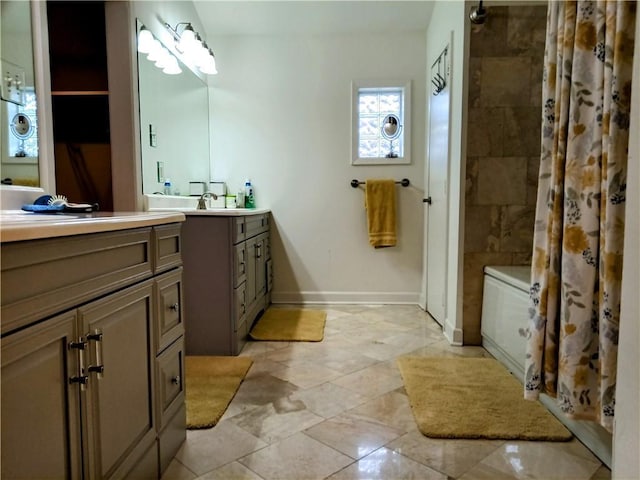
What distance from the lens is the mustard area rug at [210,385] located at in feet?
5.35

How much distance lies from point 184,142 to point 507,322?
2353mm

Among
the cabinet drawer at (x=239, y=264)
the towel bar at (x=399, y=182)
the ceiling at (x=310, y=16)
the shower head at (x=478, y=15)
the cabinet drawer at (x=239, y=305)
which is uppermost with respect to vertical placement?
the ceiling at (x=310, y=16)

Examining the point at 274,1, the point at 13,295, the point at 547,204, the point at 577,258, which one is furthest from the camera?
the point at 274,1

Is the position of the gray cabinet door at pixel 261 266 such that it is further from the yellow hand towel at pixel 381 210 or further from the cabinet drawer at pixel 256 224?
the yellow hand towel at pixel 381 210

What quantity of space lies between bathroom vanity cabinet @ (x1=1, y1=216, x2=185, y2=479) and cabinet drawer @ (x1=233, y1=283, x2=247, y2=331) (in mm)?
914

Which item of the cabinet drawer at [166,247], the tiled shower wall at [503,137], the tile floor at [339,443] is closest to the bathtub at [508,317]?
the tiled shower wall at [503,137]

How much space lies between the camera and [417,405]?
1716 millimetres

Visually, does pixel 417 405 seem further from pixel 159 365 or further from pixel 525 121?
pixel 525 121

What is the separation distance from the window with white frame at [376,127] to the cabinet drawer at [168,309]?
235 centimetres

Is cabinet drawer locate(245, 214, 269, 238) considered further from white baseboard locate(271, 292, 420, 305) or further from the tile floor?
the tile floor

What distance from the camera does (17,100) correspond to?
1.41 m

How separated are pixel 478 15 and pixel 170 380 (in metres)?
2.31

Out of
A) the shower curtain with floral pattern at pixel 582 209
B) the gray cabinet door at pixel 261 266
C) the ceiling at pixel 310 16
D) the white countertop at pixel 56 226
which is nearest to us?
the white countertop at pixel 56 226

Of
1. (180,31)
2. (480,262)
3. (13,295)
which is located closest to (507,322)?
(480,262)
